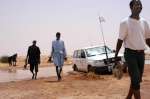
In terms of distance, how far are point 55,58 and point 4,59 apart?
49.3 m

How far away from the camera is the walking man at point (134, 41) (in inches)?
375

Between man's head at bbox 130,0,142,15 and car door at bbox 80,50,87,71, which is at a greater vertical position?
man's head at bbox 130,0,142,15

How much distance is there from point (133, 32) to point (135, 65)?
2.04 feet

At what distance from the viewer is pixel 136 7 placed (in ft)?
31.4

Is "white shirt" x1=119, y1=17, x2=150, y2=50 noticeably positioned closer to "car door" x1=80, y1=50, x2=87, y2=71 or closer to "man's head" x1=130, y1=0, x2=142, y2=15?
"man's head" x1=130, y1=0, x2=142, y2=15

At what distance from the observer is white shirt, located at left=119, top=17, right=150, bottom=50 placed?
956 centimetres

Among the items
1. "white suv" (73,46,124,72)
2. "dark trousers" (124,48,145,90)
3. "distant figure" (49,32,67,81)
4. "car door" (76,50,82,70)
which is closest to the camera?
"dark trousers" (124,48,145,90)

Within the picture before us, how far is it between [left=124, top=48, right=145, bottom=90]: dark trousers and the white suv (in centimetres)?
1354

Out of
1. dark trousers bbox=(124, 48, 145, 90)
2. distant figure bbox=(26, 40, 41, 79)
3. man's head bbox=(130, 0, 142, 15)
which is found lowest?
dark trousers bbox=(124, 48, 145, 90)

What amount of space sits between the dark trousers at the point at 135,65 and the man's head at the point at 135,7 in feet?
2.40

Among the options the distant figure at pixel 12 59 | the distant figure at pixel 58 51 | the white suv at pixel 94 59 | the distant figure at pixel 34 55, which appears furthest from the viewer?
the distant figure at pixel 12 59

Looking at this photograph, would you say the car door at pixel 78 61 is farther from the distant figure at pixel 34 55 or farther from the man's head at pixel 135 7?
the man's head at pixel 135 7

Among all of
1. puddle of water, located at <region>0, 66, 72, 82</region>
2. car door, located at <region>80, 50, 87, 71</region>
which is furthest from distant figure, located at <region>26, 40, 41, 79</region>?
car door, located at <region>80, 50, 87, 71</region>

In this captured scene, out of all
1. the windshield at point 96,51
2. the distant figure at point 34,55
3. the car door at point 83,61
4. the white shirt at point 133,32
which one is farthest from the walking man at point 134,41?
the car door at point 83,61
